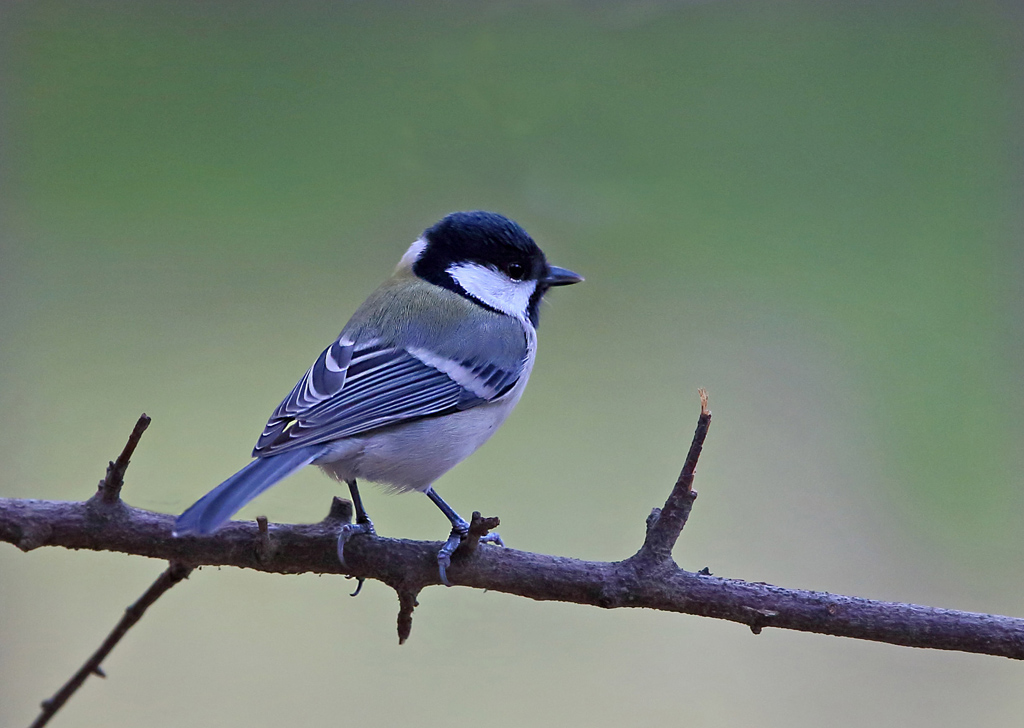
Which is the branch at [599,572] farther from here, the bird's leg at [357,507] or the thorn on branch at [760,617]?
the bird's leg at [357,507]

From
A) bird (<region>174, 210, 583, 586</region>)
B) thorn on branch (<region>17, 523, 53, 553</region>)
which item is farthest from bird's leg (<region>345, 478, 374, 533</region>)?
thorn on branch (<region>17, 523, 53, 553</region>)

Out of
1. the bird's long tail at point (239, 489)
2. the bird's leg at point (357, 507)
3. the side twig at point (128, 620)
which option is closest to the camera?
the bird's long tail at point (239, 489)

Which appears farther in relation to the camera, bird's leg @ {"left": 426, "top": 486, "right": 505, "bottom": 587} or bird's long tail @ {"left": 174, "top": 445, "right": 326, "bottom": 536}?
bird's leg @ {"left": 426, "top": 486, "right": 505, "bottom": 587}

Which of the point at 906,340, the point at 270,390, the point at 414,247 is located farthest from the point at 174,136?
the point at 906,340

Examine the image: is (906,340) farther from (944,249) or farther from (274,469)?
(274,469)

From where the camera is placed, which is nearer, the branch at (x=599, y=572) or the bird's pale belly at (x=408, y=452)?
the branch at (x=599, y=572)

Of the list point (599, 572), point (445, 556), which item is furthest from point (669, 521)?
point (445, 556)

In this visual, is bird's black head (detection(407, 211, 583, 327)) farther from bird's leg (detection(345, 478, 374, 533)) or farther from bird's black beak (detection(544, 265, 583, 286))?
bird's leg (detection(345, 478, 374, 533))

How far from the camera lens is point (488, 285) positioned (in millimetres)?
1994

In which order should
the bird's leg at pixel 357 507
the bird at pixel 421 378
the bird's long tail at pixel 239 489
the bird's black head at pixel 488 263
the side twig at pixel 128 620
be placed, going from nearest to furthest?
the bird's long tail at pixel 239 489 → the side twig at pixel 128 620 → the bird at pixel 421 378 → the bird's leg at pixel 357 507 → the bird's black head at pixel 488 263

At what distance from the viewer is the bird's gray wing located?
149 centimetres

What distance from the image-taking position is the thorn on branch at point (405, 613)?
132 cm

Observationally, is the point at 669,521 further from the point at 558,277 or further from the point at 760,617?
the point at 558,277

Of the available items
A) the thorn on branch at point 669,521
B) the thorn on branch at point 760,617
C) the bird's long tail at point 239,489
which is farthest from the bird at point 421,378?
→ the thorn on branch at point 760,617
